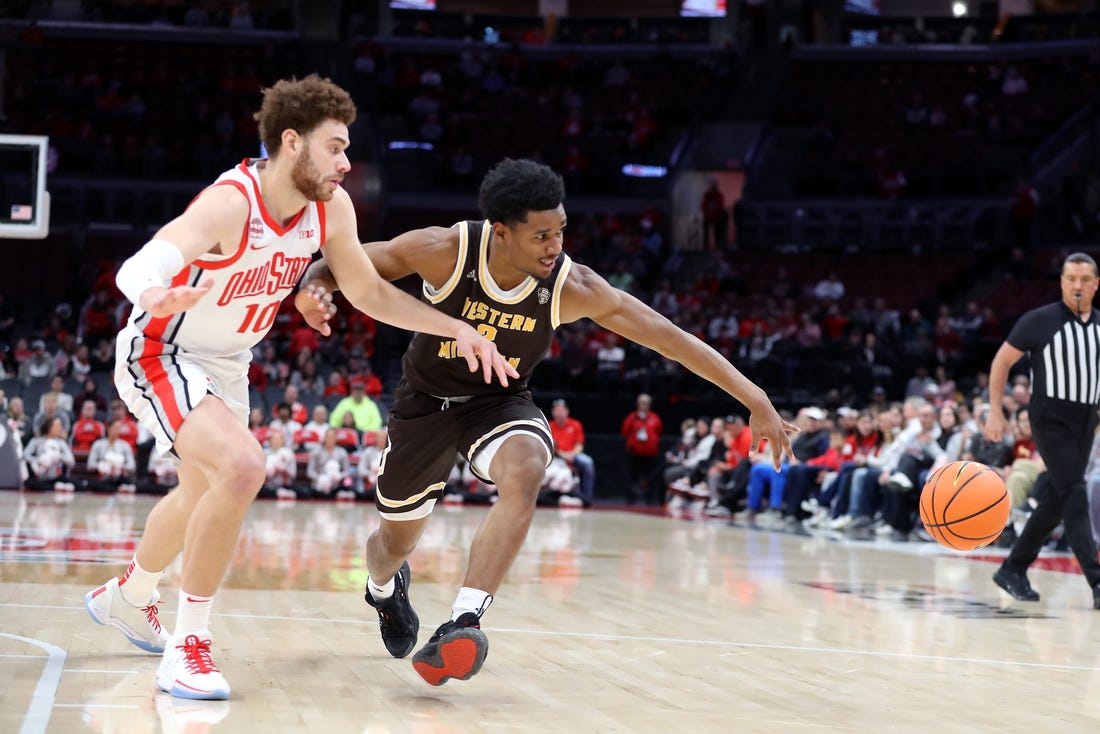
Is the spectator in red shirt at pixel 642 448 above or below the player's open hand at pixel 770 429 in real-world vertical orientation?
below

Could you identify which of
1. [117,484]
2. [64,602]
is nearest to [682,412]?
[117,484]

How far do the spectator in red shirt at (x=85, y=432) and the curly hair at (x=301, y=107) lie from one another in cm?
1340

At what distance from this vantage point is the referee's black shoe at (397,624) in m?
5.09

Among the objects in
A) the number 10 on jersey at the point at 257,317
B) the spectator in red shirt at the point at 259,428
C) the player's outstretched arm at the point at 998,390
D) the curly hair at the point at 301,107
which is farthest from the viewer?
the spectator in red shirt at the point at 259,428

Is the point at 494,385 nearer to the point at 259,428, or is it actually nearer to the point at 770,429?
the point at 770,429

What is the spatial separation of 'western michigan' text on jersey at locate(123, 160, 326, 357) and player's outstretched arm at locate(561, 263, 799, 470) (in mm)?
964

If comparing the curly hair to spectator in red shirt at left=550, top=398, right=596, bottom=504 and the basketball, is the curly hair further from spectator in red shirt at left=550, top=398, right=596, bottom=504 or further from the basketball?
spectator in red shirt at left=550, top=398, right=596, bottom=504

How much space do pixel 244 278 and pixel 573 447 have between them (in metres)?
13.1

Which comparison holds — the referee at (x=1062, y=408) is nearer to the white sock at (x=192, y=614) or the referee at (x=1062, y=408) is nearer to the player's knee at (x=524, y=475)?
the player's knee at (x=524, y=475)

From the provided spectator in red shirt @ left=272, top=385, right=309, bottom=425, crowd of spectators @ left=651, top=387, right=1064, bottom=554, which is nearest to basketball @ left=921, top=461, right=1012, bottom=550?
crowd of spectators @ left=651, top=387, right=1064, bottom=554

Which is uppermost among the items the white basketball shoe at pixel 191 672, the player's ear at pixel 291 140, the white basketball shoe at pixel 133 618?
the player's ear at pixel 291 140

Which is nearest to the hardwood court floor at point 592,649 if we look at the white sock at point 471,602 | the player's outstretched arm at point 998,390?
the white sock at point 471,602

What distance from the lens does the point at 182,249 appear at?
13.2 ft

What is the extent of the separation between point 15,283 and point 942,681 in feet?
70.7
